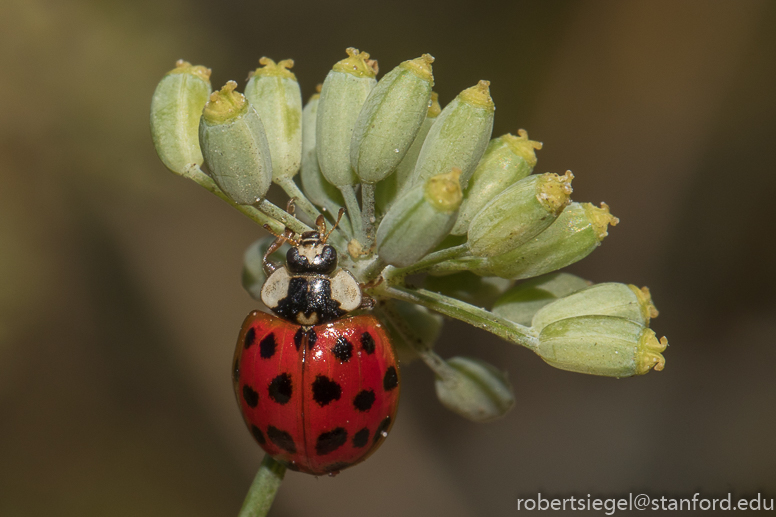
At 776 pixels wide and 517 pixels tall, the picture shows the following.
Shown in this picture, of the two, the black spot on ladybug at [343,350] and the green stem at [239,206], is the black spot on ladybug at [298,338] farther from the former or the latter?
the green stem at [239,206]

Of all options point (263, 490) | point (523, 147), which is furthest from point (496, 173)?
point (263, 490)

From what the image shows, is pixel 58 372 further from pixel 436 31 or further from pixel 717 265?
pixel 717 265

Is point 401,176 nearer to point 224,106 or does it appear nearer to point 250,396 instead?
point 224,106

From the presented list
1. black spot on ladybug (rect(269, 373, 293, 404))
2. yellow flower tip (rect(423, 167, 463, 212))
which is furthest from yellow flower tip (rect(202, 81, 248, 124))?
black spot on ladybug (rect(269, 373, 293, 404))

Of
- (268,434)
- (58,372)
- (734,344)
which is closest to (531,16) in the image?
(734,344)

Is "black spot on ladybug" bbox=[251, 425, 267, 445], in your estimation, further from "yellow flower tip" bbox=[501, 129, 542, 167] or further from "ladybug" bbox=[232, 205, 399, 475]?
"yellow flower tip" bbox=[501, 129, 542, 167]
